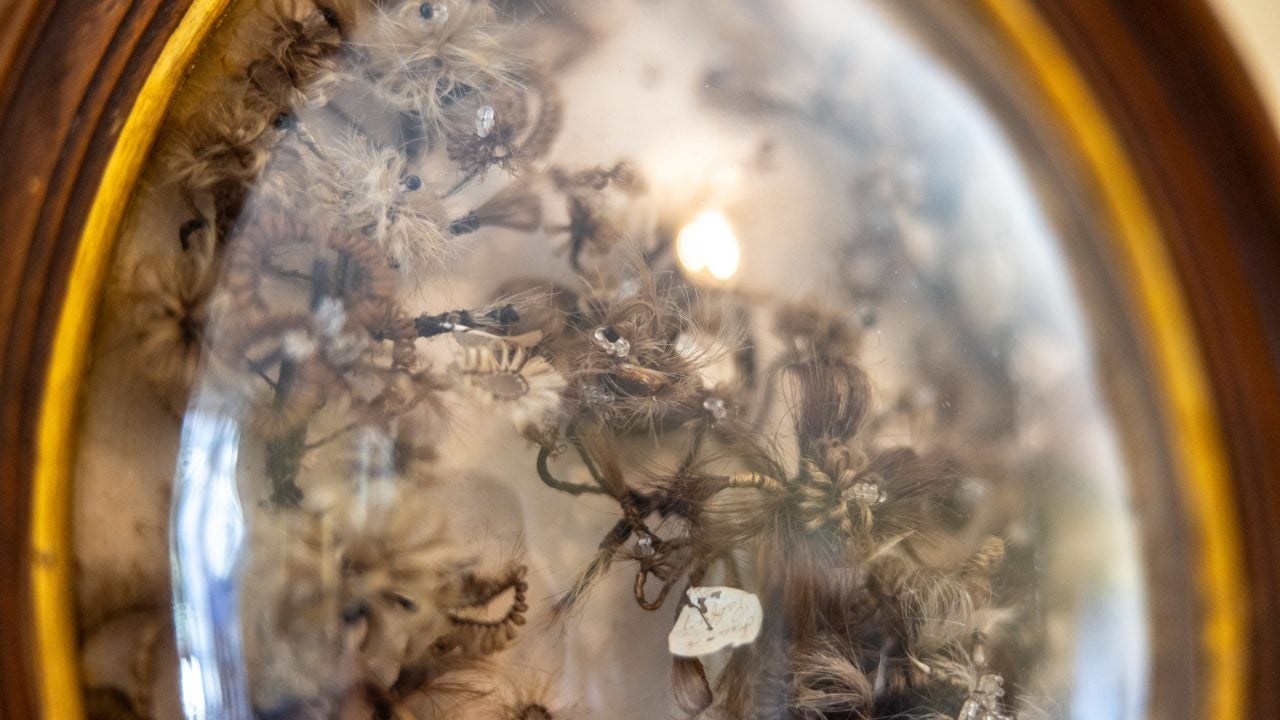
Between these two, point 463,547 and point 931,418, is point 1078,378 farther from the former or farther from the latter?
point 463,547

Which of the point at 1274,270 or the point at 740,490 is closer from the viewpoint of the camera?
the point at 1274,270

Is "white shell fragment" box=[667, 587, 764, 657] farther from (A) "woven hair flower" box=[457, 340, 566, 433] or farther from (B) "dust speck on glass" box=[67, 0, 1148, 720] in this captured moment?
(A) "woven hair flower" box=[457, 340, 566, 433]

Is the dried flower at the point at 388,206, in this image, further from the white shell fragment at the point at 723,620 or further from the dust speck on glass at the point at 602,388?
the white shell fragment at the point at 723,620

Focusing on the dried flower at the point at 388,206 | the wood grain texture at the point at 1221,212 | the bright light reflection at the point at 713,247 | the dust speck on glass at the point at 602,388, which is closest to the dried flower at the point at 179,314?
the dust speck on glass at the point at 602,388

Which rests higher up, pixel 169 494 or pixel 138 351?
pixel 138 351

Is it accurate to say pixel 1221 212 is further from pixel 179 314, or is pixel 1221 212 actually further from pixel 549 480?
pixel 179 314

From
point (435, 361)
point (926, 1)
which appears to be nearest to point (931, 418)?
point (926, 1)
